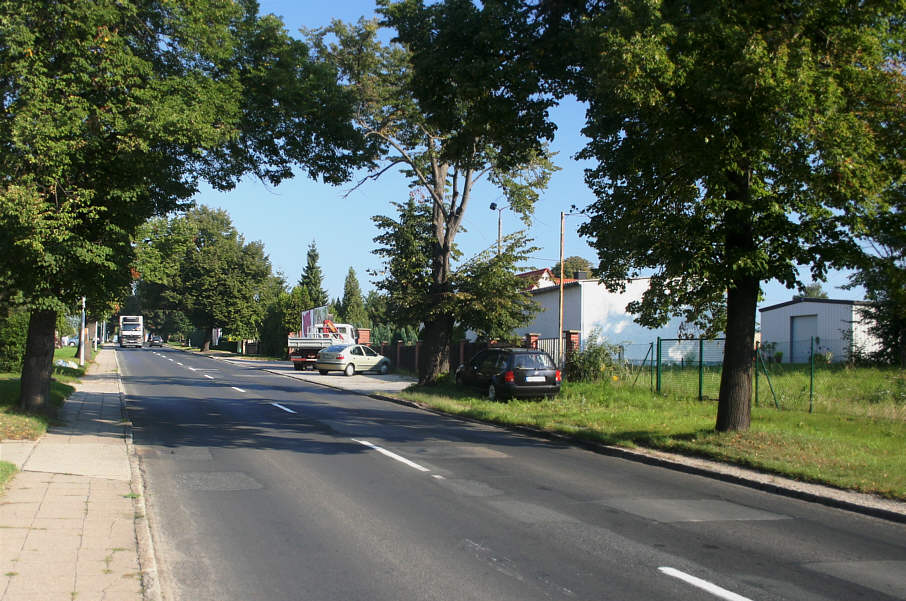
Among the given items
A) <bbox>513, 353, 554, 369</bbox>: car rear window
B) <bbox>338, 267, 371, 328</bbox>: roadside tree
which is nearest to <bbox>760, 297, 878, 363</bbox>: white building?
<bbox>513, 353, 554, 369</bbox>: car rear window

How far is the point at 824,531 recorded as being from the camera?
7.19 m

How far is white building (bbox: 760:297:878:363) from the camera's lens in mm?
36531

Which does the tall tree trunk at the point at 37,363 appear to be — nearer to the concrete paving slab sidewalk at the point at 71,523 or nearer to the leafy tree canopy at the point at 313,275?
the concrete paving slab sidewalk at the point at 71,523

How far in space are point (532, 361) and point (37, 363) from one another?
11814 millimetres

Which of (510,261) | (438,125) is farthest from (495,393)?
(438,125)

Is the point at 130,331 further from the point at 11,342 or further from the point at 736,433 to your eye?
the point at 736,433

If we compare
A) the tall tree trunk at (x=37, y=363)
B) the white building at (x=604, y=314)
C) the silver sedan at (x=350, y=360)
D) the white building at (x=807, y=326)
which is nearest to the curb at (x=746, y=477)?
the tall tree trunk at (x=37, y=363)

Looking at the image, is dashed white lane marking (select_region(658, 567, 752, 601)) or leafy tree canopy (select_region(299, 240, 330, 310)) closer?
dashed white lane marking (select_region(658, 567, 752, 601))

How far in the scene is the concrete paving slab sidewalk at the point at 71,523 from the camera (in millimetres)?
4988

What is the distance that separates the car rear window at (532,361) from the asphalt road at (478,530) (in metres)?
7.46

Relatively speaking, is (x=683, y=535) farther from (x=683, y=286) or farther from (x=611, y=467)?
(x=683, y=286)

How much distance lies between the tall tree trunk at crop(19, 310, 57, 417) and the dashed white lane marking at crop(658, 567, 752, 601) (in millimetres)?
12332

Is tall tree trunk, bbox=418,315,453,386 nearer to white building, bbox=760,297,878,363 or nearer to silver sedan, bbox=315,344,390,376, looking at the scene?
silver sedan, bbox=315,344,390,376

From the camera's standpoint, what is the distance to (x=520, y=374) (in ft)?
65.2
